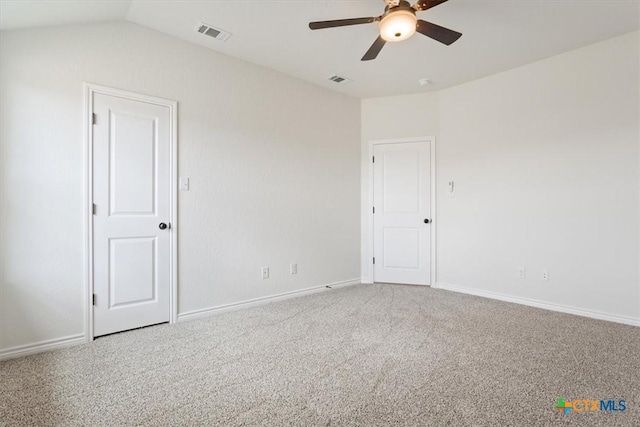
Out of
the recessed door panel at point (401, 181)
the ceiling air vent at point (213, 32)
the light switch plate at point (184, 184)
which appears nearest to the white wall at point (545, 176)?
the recessed door panel at point (401, 181)

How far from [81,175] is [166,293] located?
1.21m

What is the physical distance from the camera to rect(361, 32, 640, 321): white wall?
2.95 metres

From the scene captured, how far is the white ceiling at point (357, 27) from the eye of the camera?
2441 millimetres

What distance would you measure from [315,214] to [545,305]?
Answer: 9.09 feet

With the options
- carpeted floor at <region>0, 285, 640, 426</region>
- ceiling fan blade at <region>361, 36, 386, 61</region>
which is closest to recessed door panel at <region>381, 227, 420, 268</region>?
carpeted floor at <region>0, 285, 640, 426</region>

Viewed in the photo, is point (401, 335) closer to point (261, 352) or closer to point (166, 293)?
point (261, 352)

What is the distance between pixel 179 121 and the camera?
2973mm

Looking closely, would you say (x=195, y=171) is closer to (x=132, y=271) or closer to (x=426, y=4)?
(x=132, y=271)

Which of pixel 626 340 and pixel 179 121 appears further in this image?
pixel 179 121

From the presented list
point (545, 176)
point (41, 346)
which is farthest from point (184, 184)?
point (545, 176)

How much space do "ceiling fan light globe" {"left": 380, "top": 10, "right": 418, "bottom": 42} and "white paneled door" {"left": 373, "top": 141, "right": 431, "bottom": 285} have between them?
7.73ft

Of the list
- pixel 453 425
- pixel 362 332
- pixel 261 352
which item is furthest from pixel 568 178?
pixel 261 352

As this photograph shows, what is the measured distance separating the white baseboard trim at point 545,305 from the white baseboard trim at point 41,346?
3.94m

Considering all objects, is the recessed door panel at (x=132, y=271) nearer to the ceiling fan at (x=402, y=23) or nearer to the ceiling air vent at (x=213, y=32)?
the ceiling air vent at (x=213, y=32)
